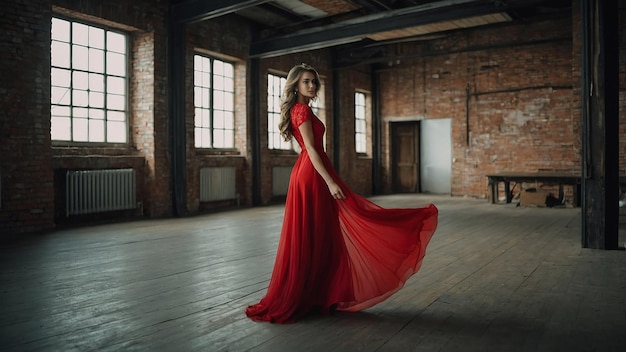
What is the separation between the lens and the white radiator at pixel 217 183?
30.8ft

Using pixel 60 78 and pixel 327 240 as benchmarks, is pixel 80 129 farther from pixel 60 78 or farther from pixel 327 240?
pixel 327 240

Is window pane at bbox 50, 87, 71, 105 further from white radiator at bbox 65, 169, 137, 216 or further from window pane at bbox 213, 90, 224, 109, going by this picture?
window pane at bbox 213, 90, 224, 109

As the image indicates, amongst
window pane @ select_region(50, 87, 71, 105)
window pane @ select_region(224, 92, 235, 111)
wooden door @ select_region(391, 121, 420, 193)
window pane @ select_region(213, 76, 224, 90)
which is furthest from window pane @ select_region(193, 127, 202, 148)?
wooden door @ select_region(391, 121, 420, 193)

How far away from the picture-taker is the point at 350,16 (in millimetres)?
10289

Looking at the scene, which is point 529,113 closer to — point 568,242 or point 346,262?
point 568,242

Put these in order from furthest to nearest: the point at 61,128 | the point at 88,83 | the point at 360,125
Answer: the point at 360,125 < the point at 88,83 < the point at 61,128

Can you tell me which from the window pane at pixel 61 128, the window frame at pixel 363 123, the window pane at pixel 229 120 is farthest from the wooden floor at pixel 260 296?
the window frame at pixel 363 123

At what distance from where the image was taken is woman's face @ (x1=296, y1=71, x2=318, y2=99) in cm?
292

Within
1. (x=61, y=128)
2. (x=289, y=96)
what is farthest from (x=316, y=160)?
(x=61, y=128)

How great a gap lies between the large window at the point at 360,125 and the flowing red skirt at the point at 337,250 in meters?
11.4

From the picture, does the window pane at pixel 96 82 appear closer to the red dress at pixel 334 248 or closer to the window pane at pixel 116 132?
the window pane at pixel 116 132

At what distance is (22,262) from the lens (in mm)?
4453

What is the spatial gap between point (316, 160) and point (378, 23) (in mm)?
6515

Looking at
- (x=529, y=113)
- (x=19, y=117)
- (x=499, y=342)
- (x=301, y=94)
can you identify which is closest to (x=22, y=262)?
(x=19, y=117)
